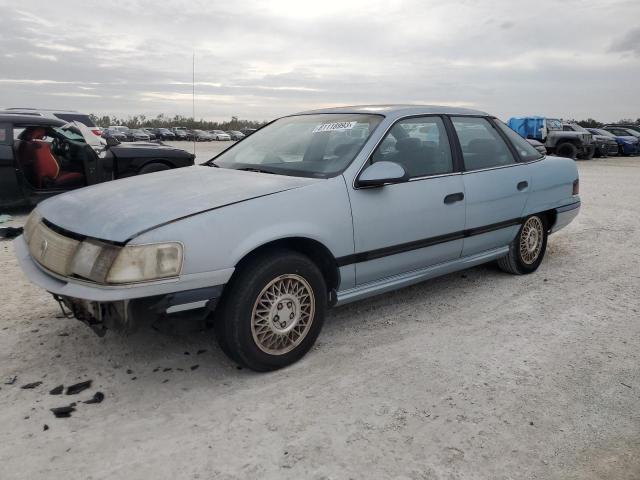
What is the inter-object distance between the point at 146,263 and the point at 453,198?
93.6 inches

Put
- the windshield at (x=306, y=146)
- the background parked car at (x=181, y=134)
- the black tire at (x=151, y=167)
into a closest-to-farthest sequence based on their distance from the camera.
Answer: the windshield at (x=306, y=146), the black tire at (x=151, y=167), the background parked car at (x=181, y=134)

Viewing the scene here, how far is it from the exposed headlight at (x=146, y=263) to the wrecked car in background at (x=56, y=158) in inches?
216

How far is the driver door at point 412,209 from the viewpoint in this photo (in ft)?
11.2

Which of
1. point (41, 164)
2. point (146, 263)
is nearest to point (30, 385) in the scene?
point (146, 263)

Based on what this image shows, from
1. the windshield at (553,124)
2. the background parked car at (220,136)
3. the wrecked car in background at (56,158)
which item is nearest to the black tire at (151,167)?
the wrecked car in background at (56,158)

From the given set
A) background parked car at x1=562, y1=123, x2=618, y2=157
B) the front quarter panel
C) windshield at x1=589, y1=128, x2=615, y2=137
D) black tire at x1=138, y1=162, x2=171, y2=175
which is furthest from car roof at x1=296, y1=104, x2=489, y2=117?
windshield at x1=589, y1=128, x2=615, y2=137

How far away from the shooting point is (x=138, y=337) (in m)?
3.51

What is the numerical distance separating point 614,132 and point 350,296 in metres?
28.0

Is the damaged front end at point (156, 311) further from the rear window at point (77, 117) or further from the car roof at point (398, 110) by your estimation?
the rear window at point (77, 117)

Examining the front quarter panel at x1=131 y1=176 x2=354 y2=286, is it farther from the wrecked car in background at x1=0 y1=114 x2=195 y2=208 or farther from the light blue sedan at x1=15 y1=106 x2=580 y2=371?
the wrecked car in background at x1=0 y1=114 x2=195 y2=208

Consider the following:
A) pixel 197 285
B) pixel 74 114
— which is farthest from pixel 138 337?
pixel 74 114

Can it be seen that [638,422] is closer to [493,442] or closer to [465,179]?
[493,442]

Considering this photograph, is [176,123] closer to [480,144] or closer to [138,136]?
[138,136]

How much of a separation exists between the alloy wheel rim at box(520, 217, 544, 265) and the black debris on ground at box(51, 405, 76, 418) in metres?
3.93
